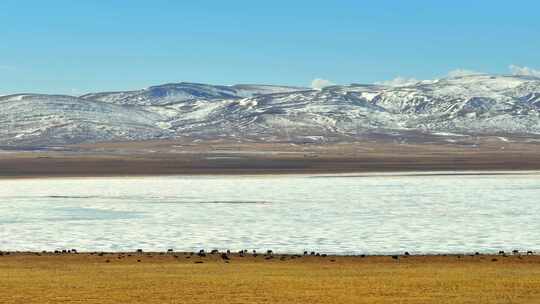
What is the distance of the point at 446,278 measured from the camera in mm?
30469

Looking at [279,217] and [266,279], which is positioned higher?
[266,279]

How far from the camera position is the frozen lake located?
42.2m

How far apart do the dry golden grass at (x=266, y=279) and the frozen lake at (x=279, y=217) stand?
3.94 meters

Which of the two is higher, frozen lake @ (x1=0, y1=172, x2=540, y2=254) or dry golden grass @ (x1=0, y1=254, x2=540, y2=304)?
dry golden grass @ (x1=0, y1=254, x2=540, y2=304)

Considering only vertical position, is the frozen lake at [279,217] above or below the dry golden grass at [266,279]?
below

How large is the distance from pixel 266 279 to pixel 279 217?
913 inches

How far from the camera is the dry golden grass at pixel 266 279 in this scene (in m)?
26.6

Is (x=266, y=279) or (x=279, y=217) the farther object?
(x=279, y=217)

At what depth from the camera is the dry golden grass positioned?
87.4 ft

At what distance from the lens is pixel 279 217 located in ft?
177

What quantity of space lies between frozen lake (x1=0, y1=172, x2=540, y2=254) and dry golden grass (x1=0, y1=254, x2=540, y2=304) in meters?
3.94

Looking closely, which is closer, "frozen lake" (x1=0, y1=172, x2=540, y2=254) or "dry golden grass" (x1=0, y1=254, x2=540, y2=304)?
"dry golden grass" (x1=0, y1=254, x2=540, y2=304)

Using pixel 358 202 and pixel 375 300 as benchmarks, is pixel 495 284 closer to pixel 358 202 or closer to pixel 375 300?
pixel 375 300

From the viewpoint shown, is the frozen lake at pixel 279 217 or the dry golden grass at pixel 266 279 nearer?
the dry golden grass at pixel 266 279
